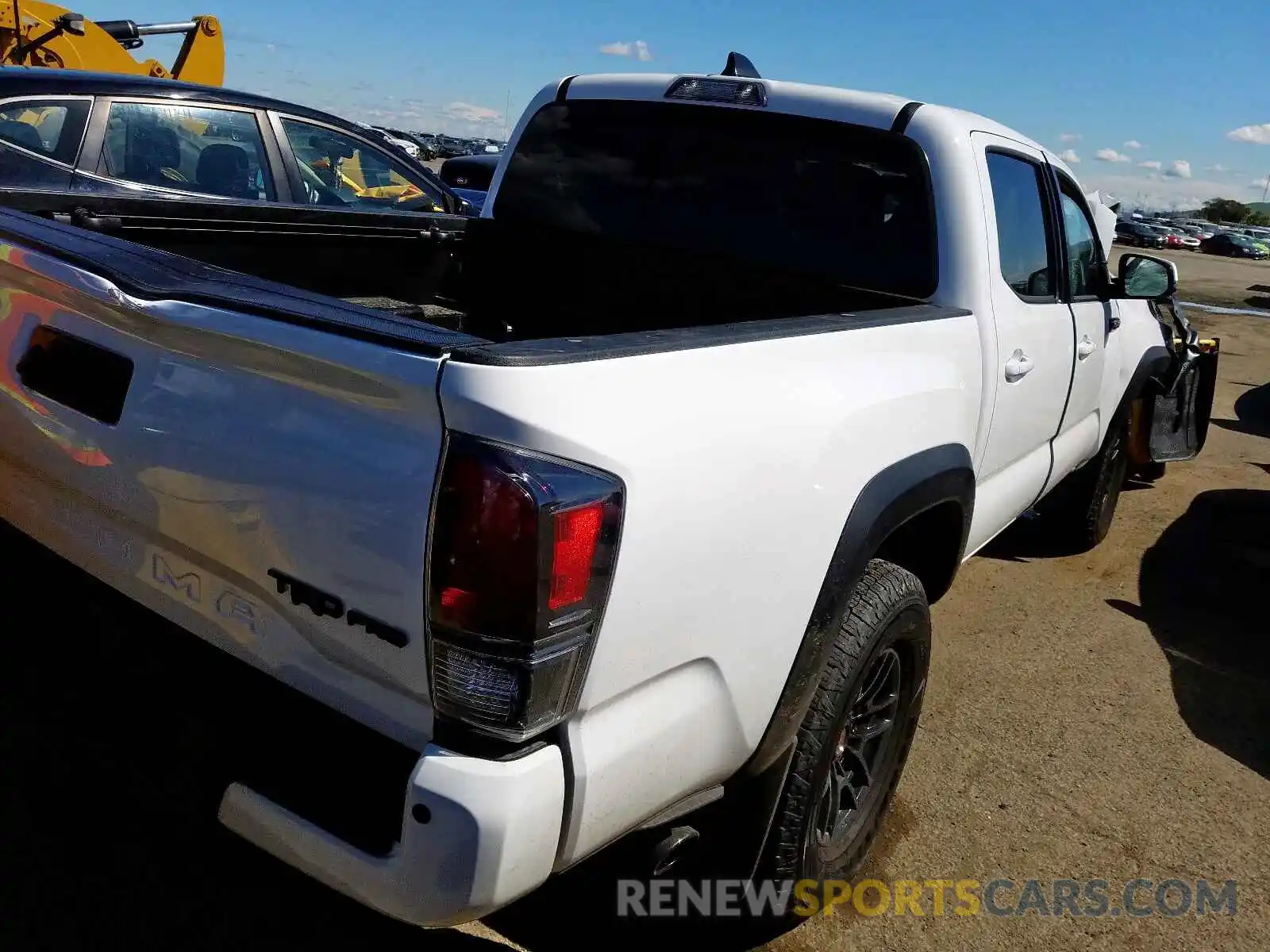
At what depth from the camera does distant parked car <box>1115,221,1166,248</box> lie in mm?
49281

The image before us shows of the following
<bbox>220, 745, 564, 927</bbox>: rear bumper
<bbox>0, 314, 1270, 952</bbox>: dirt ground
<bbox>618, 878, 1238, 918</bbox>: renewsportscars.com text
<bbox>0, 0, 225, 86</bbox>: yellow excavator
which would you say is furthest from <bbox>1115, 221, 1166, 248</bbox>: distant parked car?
<bbox>220, 745, 564, 927</bbox>: rear bumper

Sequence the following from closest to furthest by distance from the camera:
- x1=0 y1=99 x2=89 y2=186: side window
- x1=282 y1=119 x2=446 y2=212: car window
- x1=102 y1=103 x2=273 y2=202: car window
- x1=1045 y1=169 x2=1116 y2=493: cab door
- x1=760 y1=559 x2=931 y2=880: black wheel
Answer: x1=760 y1=559 x2=931 y2=880: black wheel
x1=1045 y1=169 x2=1116 y2=493: cab door
x1=0 y1=99 x2=89 y2=186: side window
x1=102 y1=103 x2=273 y2=202: car window
x1=282 y1=119 x2=446 y2=212: car window

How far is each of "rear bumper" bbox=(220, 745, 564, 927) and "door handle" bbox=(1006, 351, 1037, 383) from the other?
2118mm

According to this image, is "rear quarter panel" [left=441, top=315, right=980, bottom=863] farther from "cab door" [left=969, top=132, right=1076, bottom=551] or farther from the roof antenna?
the roof antenna

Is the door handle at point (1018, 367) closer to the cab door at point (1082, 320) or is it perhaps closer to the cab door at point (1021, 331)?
the cab door at point (1021, 331)

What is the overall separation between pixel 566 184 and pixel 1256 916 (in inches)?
119

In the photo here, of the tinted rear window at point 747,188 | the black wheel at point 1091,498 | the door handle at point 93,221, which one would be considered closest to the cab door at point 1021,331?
the tinted rear window at point 747,188

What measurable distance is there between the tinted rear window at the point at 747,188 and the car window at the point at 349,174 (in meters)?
3.28

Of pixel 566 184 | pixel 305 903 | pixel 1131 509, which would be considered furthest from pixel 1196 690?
pixel 305 903

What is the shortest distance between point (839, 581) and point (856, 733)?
0.68 meters

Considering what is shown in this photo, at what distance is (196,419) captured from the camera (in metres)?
1.73

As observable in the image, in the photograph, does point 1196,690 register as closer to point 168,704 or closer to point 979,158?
point 979,158

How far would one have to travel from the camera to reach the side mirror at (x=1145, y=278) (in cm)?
432

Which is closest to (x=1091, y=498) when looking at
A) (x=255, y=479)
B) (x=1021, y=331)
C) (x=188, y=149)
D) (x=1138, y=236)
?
(x=1021, y=331)
